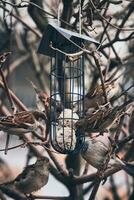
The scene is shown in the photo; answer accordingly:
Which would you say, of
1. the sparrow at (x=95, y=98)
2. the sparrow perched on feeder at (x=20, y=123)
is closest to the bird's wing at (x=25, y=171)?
the sparrow at (x=95, y=98)

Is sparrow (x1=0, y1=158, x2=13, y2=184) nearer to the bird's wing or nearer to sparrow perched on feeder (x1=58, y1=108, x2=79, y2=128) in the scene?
the bird's wing

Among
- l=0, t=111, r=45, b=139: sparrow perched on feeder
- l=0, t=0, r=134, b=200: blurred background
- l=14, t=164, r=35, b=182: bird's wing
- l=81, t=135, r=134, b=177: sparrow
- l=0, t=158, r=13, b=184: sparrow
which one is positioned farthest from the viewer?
l=0, t=158, r=13, b=184: sparrow

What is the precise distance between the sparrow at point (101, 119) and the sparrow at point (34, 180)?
104 centimetres

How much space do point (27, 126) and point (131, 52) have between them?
2383 millimetres

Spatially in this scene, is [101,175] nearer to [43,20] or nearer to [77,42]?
[77,42]

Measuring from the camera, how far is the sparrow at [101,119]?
15.1 feet

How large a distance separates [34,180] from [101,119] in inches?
52.8

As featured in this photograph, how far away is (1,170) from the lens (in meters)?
6.54

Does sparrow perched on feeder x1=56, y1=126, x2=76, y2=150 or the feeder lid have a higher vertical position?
the feeder lid

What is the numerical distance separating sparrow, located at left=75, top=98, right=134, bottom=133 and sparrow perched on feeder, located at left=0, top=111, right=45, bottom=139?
442mm

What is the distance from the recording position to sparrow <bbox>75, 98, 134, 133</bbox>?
15.1ft

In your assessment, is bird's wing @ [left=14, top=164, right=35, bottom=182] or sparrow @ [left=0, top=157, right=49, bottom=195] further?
bird's wing @ [left=14, top=164, right=35, bottom=182]

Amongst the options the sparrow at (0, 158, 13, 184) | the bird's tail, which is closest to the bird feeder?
the bird's tail

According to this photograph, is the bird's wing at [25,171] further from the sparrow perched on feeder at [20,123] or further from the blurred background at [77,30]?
the sparrow perched on feeder at [20,123]
